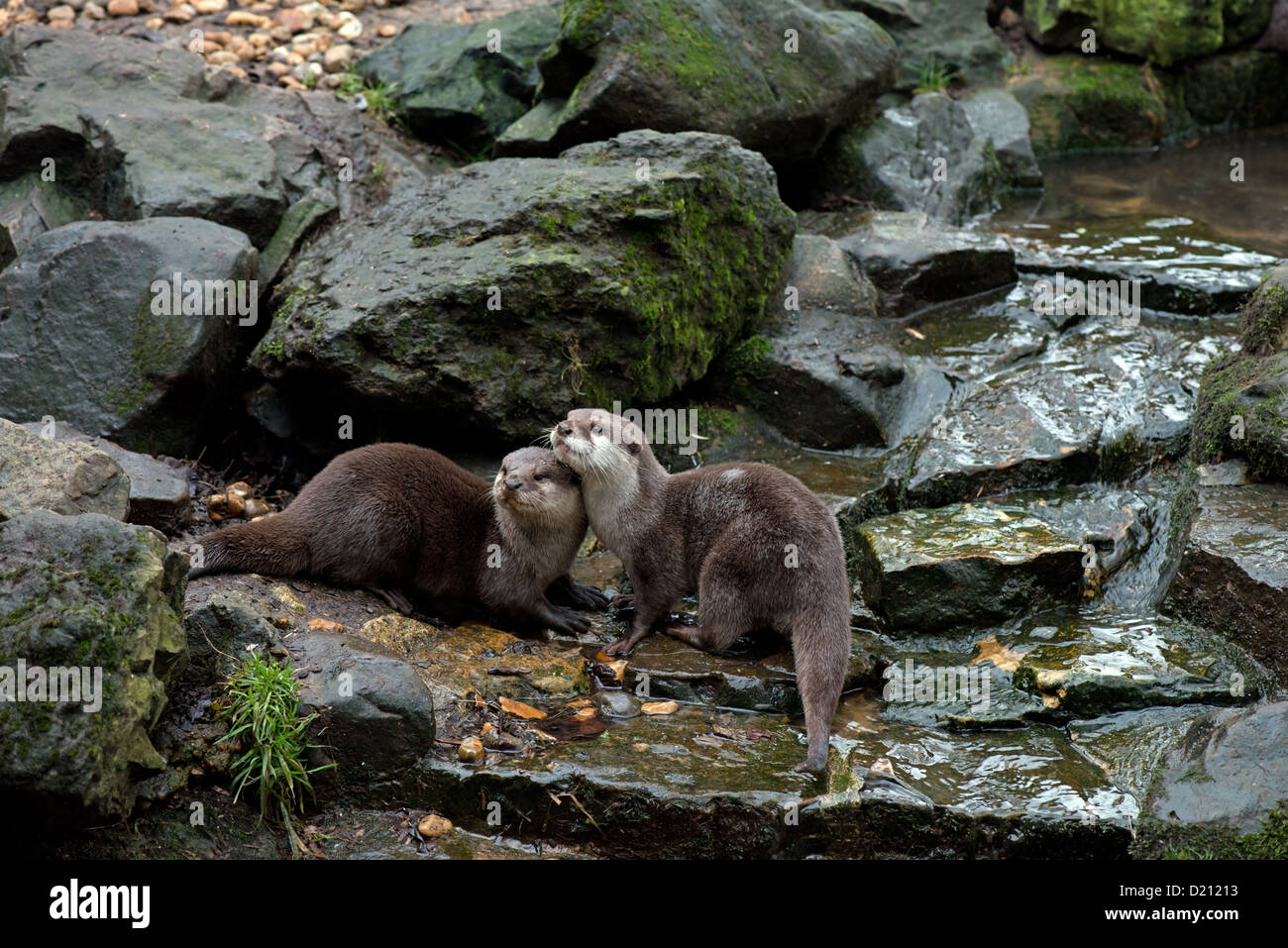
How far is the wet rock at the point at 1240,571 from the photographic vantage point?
4.14 meters

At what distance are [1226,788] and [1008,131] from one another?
255 inches

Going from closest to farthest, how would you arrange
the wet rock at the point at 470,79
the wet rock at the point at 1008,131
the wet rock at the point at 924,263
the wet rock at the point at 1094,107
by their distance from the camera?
the wet rock at the point at 924,263 → the wet rock at the point at 470,79 → the wet rock at the point at 1008,131 → the wet rock at the point at 1094,107

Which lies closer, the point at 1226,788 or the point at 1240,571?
the point at 1226,788

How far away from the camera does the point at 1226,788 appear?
3.53 metres

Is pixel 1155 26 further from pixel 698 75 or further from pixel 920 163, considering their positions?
pixel 698 75

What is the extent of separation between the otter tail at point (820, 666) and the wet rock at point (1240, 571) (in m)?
1.42

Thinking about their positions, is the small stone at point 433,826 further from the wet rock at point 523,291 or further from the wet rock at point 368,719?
the wet rock at point 523,291

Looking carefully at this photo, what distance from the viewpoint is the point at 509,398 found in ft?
A: 17.3

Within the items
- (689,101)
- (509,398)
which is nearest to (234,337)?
(509,398)

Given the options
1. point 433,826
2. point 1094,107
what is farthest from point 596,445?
point 1094,107

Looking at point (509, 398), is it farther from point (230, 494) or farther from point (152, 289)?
point (152, 289)

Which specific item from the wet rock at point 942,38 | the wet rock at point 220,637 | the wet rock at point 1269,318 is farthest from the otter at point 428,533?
the wet rock at point 942,38
